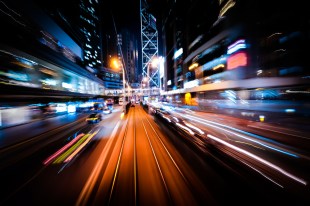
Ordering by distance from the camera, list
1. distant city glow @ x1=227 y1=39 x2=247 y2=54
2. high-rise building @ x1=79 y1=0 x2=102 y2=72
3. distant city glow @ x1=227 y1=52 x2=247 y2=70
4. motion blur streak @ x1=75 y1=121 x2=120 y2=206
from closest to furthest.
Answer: motion blur streak @ x1=75 y1=121 x2=120 y2=206 → distant city glow @ x1=227 y1=39 x2=247 y2=54 → distant city glow @ x1=227 y1=52 x2=247 y2=70 → high-rise building @ x1=79 y1=0 x2=102 y2=72

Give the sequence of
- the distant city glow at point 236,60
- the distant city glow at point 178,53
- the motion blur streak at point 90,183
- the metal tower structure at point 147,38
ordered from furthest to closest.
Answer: the metal tower structure at point 147,38 → the distant city glow at point 178,53 → the distant city glow at point 236,60 → the motion blur streak at point 90,183

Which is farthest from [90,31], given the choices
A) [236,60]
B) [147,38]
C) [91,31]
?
[236,60]

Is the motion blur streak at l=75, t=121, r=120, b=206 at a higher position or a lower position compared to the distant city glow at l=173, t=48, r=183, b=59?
lower

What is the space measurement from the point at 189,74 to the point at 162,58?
2299 centimetres

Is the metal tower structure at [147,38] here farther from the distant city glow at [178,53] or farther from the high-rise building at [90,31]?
the high-rise building at [90,31]

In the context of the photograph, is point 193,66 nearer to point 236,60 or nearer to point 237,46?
point 236,60

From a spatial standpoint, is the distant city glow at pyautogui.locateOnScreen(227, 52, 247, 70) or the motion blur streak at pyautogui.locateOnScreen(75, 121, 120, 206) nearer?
the motion blur streak at pyautogui.locateOnScreen(75, 121, 120, 206)

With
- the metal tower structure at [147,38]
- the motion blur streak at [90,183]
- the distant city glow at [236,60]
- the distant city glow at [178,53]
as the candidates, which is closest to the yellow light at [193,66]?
the distant city glow at [178,53]

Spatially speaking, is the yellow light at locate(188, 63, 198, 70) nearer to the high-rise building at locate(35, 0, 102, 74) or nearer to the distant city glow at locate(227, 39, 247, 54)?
the distant city glow at locate(227, 39, 247, 54)

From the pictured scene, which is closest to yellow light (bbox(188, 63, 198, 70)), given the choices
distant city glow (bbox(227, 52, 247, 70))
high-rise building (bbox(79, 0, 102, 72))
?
distant city glow (bbox(227, 52, 247, 70))

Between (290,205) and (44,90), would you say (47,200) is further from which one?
(44,90)

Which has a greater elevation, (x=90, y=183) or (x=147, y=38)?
(x=147, y=38)

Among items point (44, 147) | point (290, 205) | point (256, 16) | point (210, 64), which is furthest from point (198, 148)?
point (210, 64)

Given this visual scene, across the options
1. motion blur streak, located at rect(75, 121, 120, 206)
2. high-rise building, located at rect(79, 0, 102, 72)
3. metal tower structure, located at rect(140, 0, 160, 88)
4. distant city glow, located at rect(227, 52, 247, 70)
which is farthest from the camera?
high-rise building, located at rect(79, 0, 102, 72)
